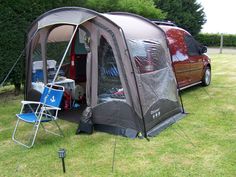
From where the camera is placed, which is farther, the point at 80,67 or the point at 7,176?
the point at 80,67

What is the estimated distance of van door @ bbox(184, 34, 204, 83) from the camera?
939 cm

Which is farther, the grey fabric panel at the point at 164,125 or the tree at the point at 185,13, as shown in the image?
the tree at the point at 185,13

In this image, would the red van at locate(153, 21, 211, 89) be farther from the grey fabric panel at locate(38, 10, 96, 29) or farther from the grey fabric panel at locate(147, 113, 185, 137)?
the grey fabric panel at locate(38, 10, 96, 29)

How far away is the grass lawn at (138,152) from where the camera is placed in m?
4.63

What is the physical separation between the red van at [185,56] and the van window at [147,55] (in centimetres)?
144

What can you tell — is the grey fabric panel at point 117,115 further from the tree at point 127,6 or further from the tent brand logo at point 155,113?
the tree at point 127,6

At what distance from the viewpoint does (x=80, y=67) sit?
27.7ft

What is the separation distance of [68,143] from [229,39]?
98.1 ft

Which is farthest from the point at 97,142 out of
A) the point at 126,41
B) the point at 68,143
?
the point at 126,41

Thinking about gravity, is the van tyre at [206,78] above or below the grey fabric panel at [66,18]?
below

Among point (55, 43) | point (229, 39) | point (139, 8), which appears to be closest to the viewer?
point (55, 43)

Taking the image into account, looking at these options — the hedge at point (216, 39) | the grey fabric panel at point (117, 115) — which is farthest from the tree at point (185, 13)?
the grey fabric panel at point (117, 115)

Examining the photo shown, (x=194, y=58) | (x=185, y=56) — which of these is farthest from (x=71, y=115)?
(x=194, y=58)

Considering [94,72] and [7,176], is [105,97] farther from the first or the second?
[7,176]
